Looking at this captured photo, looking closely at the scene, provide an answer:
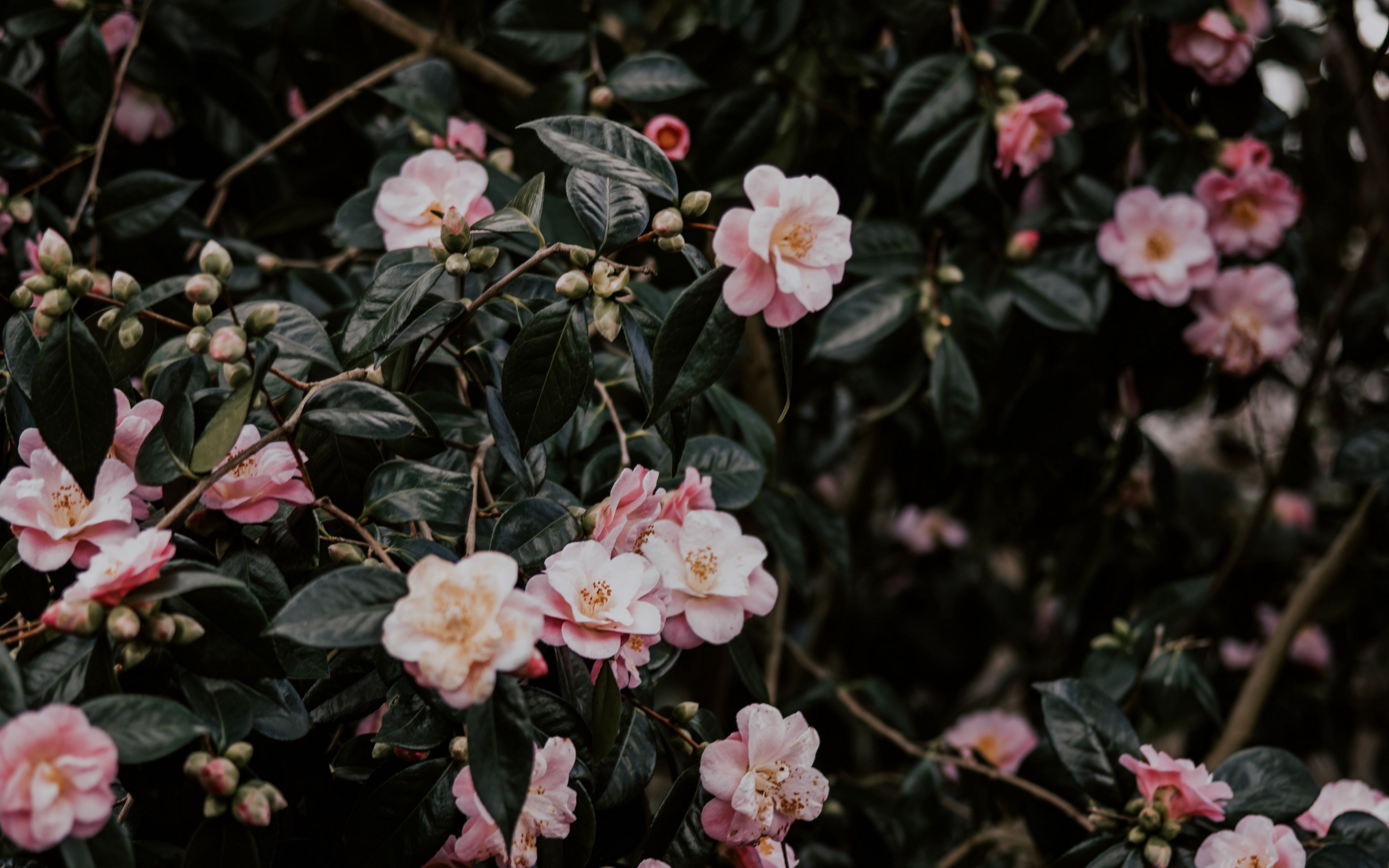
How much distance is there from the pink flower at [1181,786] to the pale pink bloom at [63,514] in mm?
750

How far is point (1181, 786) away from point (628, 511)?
49 cm

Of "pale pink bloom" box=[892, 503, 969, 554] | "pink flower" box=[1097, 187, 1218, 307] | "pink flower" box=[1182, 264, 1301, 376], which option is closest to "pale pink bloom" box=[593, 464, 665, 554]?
"pink flower" box=[1097, 187, 1218, 307]

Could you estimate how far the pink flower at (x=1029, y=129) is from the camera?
39.9 inches

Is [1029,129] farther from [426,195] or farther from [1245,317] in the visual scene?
[426,195]

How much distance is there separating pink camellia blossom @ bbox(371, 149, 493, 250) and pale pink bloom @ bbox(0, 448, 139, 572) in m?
0.30

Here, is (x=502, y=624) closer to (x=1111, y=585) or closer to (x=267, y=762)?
(x=267, y=762)

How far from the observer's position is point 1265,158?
3.86ft

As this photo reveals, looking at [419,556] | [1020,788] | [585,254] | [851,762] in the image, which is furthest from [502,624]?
[851,762]

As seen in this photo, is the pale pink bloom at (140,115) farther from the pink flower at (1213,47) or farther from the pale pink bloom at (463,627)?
the pink flower at (1213,47)

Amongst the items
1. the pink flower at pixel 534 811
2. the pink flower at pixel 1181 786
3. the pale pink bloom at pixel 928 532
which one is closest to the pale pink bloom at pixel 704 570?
the pink flower at pixel 534 811

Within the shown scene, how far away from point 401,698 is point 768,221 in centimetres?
38

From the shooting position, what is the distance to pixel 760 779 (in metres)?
0.65

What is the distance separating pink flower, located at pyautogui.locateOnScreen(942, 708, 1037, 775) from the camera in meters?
1.44

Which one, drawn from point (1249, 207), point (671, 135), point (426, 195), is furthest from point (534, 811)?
point (1249, 207)
